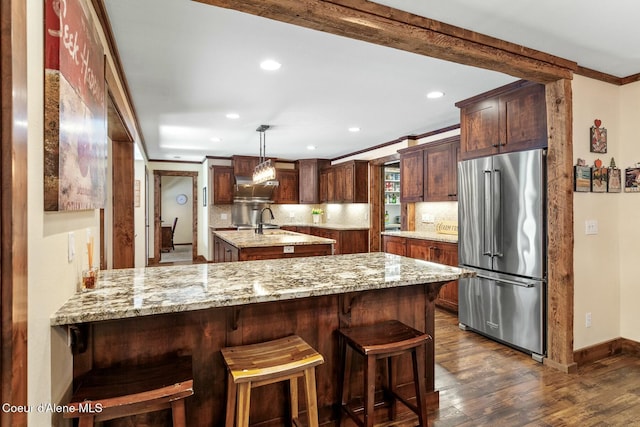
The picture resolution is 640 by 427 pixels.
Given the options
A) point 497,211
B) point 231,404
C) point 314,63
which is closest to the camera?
point 231,404

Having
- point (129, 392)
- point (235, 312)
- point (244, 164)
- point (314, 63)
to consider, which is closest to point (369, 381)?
point (235, 312)

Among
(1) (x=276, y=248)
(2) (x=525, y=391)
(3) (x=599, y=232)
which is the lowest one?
(2) (x=525, y=391)

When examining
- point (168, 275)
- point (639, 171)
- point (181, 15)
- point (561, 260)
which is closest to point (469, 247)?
point (561, 260)

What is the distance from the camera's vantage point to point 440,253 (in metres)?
4.28

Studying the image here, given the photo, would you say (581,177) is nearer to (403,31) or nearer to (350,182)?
(403,31)

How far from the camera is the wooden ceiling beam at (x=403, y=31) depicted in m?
1.80

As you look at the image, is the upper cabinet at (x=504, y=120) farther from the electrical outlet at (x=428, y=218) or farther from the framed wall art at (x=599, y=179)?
the electrical outlet at (x=428, y=218)

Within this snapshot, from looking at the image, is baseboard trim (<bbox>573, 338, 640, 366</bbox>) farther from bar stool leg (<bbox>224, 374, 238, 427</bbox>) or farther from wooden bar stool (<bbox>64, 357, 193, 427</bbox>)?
wooden bar stool (<bbox>64, 357, 193, 427</bbox>)

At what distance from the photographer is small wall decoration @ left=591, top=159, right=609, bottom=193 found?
294 cm

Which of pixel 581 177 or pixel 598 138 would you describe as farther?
pixel 598 138

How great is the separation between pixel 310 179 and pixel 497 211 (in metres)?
5.12

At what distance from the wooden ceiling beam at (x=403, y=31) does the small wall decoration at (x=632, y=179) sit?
1195mm

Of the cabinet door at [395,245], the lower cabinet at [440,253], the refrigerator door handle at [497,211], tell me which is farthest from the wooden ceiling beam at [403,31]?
the cabinet door at [395,245]

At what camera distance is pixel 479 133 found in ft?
11.6
